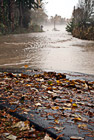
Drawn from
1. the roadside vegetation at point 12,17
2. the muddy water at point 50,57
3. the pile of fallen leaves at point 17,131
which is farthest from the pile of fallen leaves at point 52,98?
the roadside vegetation at point 12,17

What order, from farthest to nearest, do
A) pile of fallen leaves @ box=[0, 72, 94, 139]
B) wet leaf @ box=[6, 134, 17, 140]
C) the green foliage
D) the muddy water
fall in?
the green foliage → the muddy water → pile of fallen leaves @ box=[0, 72, 94, 139] → wet leaf @ box=[6, 134, 17, 140]

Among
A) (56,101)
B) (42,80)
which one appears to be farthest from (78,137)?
(42,80)

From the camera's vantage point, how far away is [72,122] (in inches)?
91.4

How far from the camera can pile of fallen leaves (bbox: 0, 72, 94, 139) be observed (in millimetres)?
2334

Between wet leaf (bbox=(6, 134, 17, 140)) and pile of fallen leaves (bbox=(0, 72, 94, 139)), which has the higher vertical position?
pile of fallen leaves (bbox=(0, 72, 94, 139))

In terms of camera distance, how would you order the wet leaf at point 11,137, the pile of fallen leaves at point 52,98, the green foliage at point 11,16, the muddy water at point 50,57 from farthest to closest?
the green foliage at point 11,16
the muddy water at point 50,57
the pile of fallen leaves at point 52,98
the wet leaf at point 11,137

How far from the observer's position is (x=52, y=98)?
10.0 ft

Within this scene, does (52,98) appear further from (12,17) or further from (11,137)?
(12,17)

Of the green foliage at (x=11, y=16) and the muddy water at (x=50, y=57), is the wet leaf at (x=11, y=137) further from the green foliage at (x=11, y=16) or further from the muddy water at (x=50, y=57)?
the green foliage at (x=11, y=16)

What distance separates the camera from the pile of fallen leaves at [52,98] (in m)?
2.33

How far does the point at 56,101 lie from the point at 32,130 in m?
0.87

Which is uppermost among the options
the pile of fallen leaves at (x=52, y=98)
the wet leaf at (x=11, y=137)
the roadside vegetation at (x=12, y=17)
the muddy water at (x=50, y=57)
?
the roadside vegetation at (x=12, y=17)

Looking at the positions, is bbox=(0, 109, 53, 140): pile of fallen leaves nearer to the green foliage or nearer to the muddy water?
the muddy water

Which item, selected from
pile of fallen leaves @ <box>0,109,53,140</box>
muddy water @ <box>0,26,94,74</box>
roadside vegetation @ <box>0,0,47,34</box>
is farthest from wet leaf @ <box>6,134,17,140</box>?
roadside vegetation @ <box>0,0,47,34</box>
